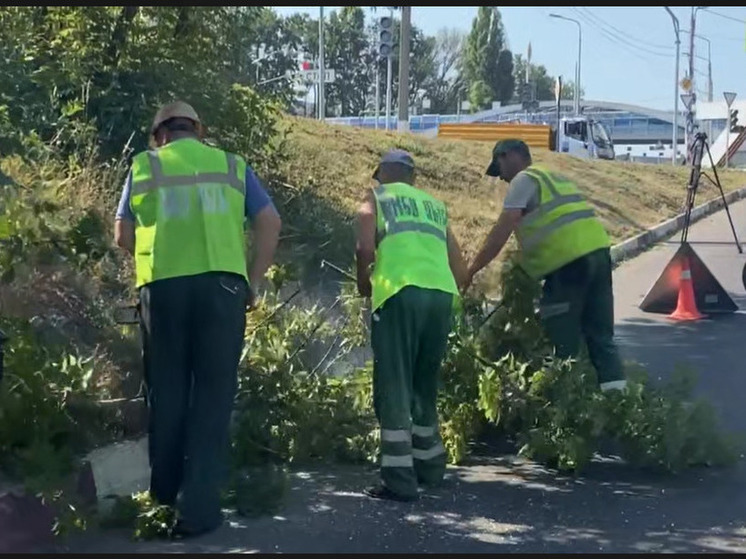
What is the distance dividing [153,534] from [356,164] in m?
13.6

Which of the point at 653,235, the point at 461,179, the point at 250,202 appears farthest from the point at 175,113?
the point at 653,235

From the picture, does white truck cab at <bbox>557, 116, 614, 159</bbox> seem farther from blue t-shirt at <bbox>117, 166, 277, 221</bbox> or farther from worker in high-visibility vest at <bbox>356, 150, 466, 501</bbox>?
A: blue t-shirt at <bbox>117, 166, 277, 221</bbox>

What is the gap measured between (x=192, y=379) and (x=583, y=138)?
1545 inches

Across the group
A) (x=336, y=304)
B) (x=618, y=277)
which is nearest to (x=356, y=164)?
(x=618, y=277)

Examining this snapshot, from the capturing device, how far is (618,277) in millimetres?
15742

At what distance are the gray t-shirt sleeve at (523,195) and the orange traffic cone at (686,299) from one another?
573 centimetres

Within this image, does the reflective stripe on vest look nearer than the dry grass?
Yes

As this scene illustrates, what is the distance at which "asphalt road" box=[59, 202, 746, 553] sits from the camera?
5.34 metres

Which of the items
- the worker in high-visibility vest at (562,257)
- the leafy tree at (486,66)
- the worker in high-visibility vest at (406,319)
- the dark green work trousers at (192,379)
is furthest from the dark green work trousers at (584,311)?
the leafy tree at (486,66)

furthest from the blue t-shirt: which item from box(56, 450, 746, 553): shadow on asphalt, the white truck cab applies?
the white truck cab

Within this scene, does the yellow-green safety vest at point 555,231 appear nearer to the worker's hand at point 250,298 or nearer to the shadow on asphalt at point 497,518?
the shadow on asphalt at point 497,518

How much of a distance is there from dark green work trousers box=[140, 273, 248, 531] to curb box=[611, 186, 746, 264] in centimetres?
896

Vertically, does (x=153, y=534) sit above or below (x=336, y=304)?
below

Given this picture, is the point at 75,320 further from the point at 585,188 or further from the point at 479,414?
the point at 585,188
